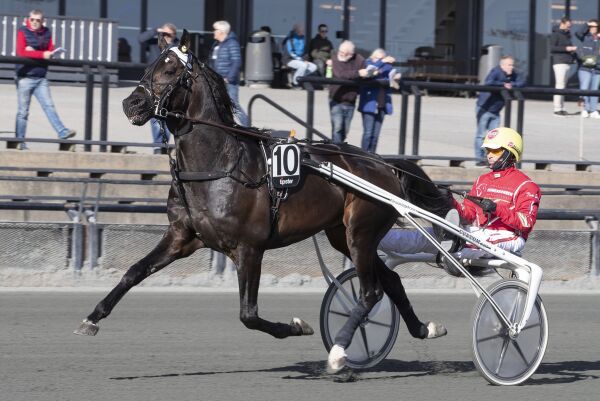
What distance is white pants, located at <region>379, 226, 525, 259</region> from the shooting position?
24.9ft

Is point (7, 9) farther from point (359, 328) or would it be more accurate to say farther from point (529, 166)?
point (359, 328)

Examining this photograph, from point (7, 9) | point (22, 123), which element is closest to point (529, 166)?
point (22, 123)

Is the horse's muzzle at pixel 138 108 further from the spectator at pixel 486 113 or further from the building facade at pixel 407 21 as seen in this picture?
the building facade at pixel 407 21

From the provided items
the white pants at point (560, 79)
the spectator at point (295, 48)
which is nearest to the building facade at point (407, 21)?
the spectator at point (295, 48)

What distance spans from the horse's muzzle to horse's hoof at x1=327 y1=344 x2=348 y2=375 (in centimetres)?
170

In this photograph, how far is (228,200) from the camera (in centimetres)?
708

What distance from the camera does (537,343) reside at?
7453mm

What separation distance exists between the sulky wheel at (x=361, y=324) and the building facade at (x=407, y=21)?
16475 millimetres

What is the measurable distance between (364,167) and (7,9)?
16.0m

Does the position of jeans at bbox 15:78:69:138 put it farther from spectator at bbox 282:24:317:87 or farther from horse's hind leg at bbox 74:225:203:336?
spectator at bbox 282:24:317:87

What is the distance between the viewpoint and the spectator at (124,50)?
75.9 ft

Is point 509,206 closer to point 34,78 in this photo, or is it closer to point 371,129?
point 371,129

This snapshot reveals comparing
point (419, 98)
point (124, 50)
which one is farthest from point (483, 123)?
point (124, 50)

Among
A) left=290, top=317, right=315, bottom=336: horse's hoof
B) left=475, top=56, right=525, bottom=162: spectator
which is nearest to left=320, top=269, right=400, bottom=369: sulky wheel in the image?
left=290, top=317, right=315, bottom=336: horse's hoof
